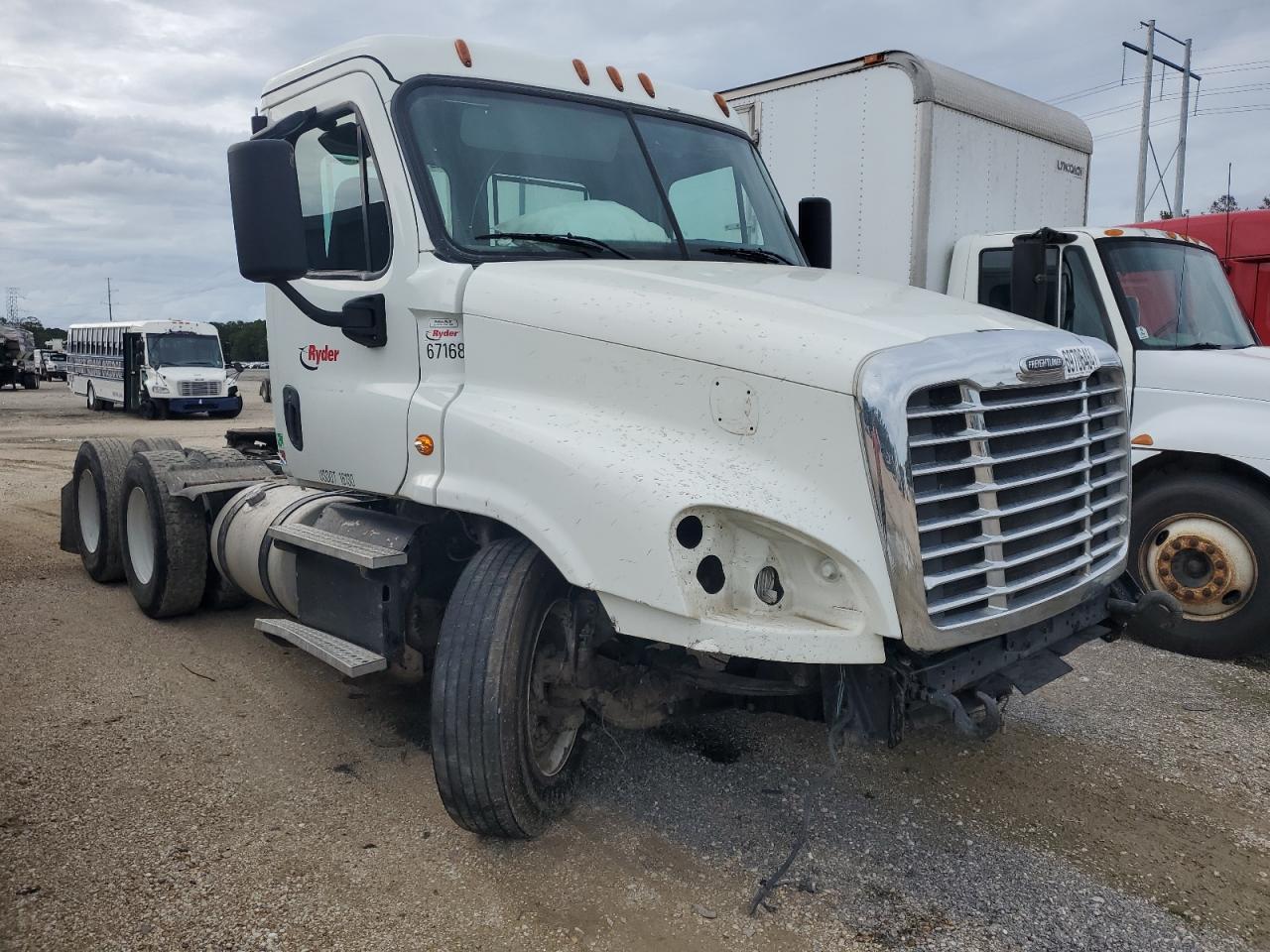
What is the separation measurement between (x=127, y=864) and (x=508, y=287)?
7.83 feet

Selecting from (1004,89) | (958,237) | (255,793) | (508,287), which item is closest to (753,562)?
(508,287)

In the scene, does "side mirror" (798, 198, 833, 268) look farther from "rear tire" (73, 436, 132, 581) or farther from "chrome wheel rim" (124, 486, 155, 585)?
"rear tire" (73, 436, 132, 581)

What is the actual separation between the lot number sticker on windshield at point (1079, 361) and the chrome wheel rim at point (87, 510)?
250 inches

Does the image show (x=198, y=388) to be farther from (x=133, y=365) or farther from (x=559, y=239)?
(x=559, y=239)

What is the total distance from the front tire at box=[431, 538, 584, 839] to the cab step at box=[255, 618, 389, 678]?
575mm

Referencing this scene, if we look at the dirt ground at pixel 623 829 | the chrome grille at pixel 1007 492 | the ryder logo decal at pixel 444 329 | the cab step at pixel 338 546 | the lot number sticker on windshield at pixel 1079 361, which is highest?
the ryder logo decal at pixel 444 329

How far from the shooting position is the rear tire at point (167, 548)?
6.03 m

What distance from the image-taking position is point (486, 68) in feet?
13.3

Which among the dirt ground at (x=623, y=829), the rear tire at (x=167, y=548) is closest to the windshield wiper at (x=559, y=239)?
the dirt ground at (x=623, y=829)

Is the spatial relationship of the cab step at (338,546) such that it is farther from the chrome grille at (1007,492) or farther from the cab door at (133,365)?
the cab door at (133,365)

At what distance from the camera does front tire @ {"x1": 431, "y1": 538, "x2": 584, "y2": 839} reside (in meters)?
3.26

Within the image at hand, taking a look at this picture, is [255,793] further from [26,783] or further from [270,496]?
[270,496]

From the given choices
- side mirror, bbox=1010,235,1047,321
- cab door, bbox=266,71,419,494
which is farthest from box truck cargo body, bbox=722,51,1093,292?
cab door, bbox=266,71,419,494

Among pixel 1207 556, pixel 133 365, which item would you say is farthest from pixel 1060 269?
pixel 133 365
